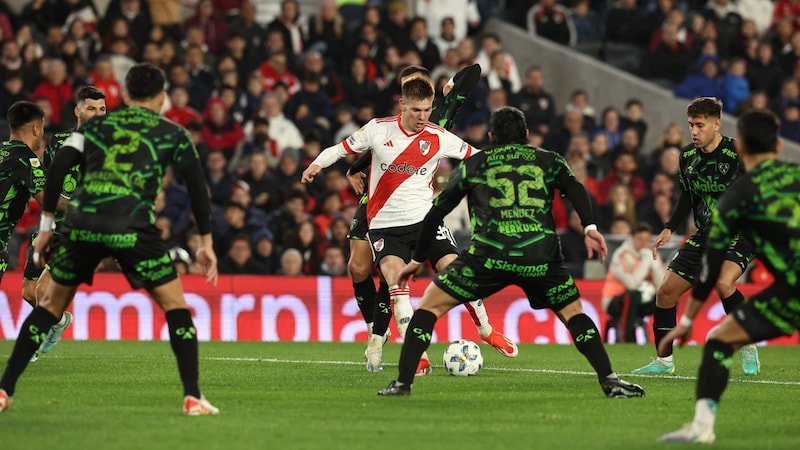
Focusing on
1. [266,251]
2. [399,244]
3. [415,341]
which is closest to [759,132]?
[415,341]

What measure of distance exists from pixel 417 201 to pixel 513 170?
8.93 ft

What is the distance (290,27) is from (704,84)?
7887 millimetres

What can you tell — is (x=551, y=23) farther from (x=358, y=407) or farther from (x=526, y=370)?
(x=358, y=407)

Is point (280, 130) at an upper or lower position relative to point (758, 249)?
upper

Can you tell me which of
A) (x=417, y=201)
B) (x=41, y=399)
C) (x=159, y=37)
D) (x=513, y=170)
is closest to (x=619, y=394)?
(x=513, y=170)

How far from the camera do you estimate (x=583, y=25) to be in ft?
93.1

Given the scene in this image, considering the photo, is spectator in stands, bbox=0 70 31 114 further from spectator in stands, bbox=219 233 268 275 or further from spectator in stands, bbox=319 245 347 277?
spectator in stands, bbox=319 245 347 277

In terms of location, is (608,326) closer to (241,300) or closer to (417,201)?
(241,300)

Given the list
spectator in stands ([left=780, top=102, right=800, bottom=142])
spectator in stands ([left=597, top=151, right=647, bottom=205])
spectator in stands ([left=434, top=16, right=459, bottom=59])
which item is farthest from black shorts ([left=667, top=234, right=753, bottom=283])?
spectator in stands ([left=434, top=16, right=459, bottom=59])

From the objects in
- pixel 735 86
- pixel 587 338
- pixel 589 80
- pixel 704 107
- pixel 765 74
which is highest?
pixel 589 80

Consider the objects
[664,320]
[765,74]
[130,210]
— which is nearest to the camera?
[130,210]

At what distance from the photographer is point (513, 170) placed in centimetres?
1035

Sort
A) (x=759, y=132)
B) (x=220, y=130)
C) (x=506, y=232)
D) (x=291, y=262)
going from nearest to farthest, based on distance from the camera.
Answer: (x=759, y=132), (x=506, y=232), (x=291, y=262), (x=220, y=130)

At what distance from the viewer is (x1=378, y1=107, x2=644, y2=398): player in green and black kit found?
10328 mm
